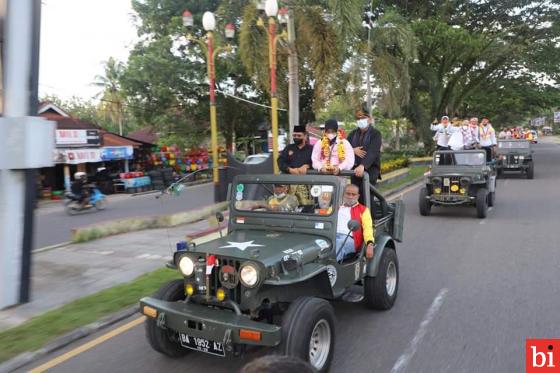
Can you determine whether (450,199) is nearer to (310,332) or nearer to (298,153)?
(298,153)

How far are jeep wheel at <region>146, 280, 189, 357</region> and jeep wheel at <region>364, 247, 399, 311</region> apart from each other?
2.02 m

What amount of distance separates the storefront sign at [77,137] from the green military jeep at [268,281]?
1825cm

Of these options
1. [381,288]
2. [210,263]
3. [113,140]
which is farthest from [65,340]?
[113,140]

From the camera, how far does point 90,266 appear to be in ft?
25.2

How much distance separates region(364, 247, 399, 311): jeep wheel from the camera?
16.7 ft

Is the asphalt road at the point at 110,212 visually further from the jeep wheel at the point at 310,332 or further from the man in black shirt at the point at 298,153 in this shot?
the jeep wheel at the point at 310,332

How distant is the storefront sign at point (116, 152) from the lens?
75.7ft

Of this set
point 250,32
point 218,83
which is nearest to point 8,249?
point 250,32

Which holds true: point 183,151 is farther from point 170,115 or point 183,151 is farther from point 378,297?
point 378,297

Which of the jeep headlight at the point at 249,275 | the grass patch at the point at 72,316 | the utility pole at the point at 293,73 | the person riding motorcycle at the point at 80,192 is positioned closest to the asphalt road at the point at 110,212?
the person riding motorcycle at the point at 80,192

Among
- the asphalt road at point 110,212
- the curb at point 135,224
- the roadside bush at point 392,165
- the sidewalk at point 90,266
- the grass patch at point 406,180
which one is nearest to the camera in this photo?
the sidewalk at point 90,266

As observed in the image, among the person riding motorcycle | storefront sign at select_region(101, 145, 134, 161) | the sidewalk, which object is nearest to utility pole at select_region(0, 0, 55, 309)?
the sidewalk

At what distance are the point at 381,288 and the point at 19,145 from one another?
438cm
